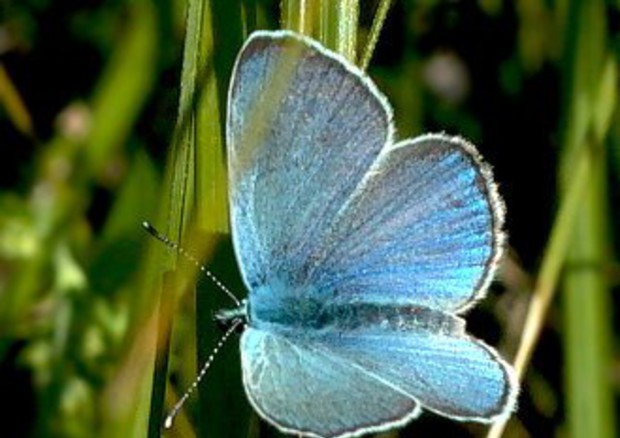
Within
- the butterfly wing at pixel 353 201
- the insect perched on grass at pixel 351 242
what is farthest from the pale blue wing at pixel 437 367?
the butterfly wing at pixel 353 201

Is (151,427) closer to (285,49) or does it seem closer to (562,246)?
(285,49)

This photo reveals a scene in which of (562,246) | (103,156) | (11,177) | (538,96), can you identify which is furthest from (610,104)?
(11,177)

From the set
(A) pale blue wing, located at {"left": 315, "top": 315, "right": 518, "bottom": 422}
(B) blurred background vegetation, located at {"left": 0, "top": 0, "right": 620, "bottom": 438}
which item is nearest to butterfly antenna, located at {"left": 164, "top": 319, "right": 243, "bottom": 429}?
(B) blurred background vegetation, located at {"left": 0, "top": 0, "right": 620, "bottom": 438}

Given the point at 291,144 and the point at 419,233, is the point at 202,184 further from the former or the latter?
the point at 419,233

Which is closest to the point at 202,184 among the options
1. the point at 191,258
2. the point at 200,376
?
the point at 191,258

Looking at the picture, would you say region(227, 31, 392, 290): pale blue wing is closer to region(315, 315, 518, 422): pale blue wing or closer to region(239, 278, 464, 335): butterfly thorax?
region(239, 278, 464, 335): butterfly thorax

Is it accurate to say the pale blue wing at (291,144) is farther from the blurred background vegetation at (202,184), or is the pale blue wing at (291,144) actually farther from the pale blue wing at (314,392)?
the pale blue wing at (314,392)

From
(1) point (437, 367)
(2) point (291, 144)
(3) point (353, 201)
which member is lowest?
(1) point (437, 367)
